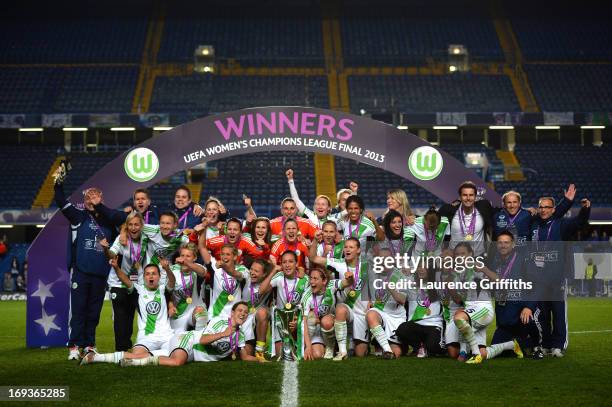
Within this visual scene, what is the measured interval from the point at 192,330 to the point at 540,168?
27.3 metres

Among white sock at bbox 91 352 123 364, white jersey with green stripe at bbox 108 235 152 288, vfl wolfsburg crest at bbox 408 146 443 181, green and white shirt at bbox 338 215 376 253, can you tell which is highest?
vfl wolfsburg crest at bbox 408 146 443 181

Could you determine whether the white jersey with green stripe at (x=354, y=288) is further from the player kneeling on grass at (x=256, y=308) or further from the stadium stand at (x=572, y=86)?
the stadium stand at (x=572, y=86)

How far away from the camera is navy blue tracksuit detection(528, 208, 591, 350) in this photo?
9.09 meters

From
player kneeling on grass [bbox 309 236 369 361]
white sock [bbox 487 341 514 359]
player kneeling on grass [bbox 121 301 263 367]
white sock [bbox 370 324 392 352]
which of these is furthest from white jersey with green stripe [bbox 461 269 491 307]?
player kneeling on grass [bbox 121 301 263 367]

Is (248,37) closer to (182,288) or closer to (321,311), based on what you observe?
(182,288)

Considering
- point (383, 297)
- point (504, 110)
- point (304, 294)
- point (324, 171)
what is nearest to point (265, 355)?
point (304, 294)

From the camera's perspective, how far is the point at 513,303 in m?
9.12

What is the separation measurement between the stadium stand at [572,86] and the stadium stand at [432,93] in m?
1.46

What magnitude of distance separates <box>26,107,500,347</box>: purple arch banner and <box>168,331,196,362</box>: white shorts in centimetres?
268

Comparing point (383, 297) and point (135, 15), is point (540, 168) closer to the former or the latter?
point (135, 15)

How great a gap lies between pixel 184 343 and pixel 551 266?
4.06 metres

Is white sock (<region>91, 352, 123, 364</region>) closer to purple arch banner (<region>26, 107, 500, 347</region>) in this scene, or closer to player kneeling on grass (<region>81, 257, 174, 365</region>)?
player kneeling on grass (<region>81, 257, 174, 365</region>)

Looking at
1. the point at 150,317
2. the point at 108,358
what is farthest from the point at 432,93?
the point at 108,358

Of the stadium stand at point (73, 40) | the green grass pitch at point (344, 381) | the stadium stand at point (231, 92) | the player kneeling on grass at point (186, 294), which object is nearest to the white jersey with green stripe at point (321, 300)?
the green grass pitch at point (344, 381)
